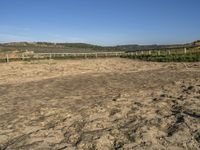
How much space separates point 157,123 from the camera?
7375mm

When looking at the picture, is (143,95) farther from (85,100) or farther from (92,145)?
(92,145)

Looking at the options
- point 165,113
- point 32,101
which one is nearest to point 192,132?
point 165,113

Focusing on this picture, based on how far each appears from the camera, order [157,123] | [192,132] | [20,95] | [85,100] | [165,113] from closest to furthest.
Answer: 1. [192,132]
2. [157,123]
3. [165,113]
4. [85,100]
5. [20,95]

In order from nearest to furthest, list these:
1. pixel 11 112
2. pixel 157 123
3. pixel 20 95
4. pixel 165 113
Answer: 1. pixel 157 123
2. pixel 165 113
3. pixel 11 112
4. pixel 20 95

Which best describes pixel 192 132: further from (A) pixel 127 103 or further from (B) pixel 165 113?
(A) pixel 127 103

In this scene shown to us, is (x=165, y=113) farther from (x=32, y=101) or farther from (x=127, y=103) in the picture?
(x=32, y=101)

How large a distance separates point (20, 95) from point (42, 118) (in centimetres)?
493

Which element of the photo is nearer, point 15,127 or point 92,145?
point 92,145

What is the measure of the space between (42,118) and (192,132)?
12.3 feet

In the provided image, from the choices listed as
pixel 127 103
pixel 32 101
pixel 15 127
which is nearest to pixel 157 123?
pixel 127 103

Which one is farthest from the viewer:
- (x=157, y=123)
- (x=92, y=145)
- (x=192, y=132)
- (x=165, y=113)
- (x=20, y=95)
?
(x=20, y=95)

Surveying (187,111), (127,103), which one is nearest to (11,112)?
(127,103)

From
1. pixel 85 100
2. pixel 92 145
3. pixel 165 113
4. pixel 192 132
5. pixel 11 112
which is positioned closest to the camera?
pixel 92 145

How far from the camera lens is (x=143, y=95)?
11.3 m
